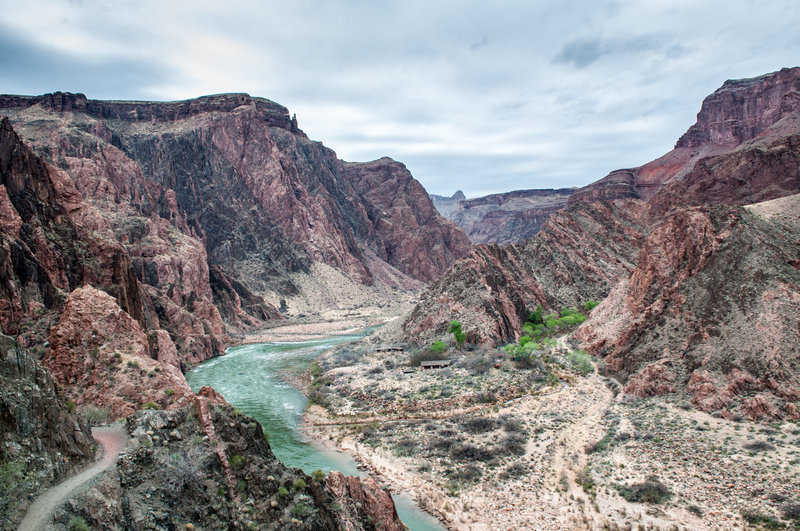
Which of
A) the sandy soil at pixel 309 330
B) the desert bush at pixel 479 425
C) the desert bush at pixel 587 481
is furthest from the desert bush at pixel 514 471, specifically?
the sandy soil at pixel 309 330

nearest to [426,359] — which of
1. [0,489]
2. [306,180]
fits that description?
[0,489]

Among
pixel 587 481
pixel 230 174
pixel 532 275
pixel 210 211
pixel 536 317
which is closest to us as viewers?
pixel 587 481

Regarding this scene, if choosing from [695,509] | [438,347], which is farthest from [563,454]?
[438,347]

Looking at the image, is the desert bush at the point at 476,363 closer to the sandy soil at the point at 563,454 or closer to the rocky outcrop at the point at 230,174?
the sandy soil at the point at 563,454

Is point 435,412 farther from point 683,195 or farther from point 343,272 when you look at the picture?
point 343,272

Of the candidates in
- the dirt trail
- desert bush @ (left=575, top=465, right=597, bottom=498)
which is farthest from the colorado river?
the dirt trail

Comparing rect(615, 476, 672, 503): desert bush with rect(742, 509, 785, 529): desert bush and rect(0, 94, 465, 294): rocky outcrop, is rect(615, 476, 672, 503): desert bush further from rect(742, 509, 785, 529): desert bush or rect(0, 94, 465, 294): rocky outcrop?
rect(0, 94, 465, 294): rocky outcrop

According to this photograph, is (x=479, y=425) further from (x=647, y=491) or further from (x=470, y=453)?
(x=647, y=491)
